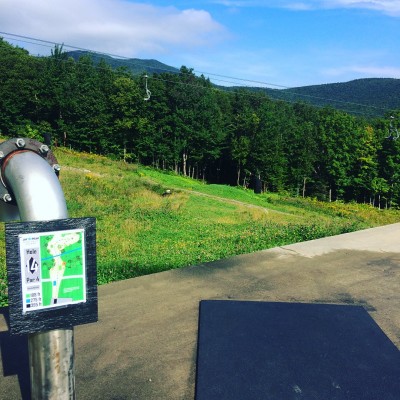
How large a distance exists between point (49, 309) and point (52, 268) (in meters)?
0.26

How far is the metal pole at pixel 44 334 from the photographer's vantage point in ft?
9.36

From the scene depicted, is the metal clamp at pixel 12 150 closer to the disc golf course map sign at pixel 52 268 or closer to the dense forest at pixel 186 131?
the disc golf course map sign at pixel 52 268

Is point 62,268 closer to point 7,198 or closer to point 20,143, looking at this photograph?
point 7,198

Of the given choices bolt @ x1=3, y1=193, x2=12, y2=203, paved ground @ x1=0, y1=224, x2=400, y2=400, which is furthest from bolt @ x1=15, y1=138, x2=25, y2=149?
paved ground @ x1=0, y1=224, x2=400, y2=400

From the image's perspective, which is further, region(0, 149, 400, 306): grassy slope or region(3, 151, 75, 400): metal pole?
region(0, 149, 400, 306): grassy slope

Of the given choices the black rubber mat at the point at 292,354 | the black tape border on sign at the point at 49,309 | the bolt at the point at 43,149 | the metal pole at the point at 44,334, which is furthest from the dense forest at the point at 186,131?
the black tape border on sign at the point at 49,309

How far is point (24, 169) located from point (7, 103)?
5555 cm

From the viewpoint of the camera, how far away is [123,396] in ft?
12.9

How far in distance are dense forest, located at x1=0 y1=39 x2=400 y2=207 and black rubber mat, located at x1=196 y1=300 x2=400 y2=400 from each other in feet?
158

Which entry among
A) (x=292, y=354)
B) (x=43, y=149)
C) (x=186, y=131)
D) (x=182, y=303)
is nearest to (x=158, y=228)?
(x=182, y=303)

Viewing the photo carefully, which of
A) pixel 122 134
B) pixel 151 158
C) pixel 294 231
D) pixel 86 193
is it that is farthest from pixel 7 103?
pixel 294 231

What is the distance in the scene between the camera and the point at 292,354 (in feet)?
15.1

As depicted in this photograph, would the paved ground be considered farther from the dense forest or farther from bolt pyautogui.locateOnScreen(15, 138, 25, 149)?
the dense forest

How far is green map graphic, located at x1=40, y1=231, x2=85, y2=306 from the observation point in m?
2.74
